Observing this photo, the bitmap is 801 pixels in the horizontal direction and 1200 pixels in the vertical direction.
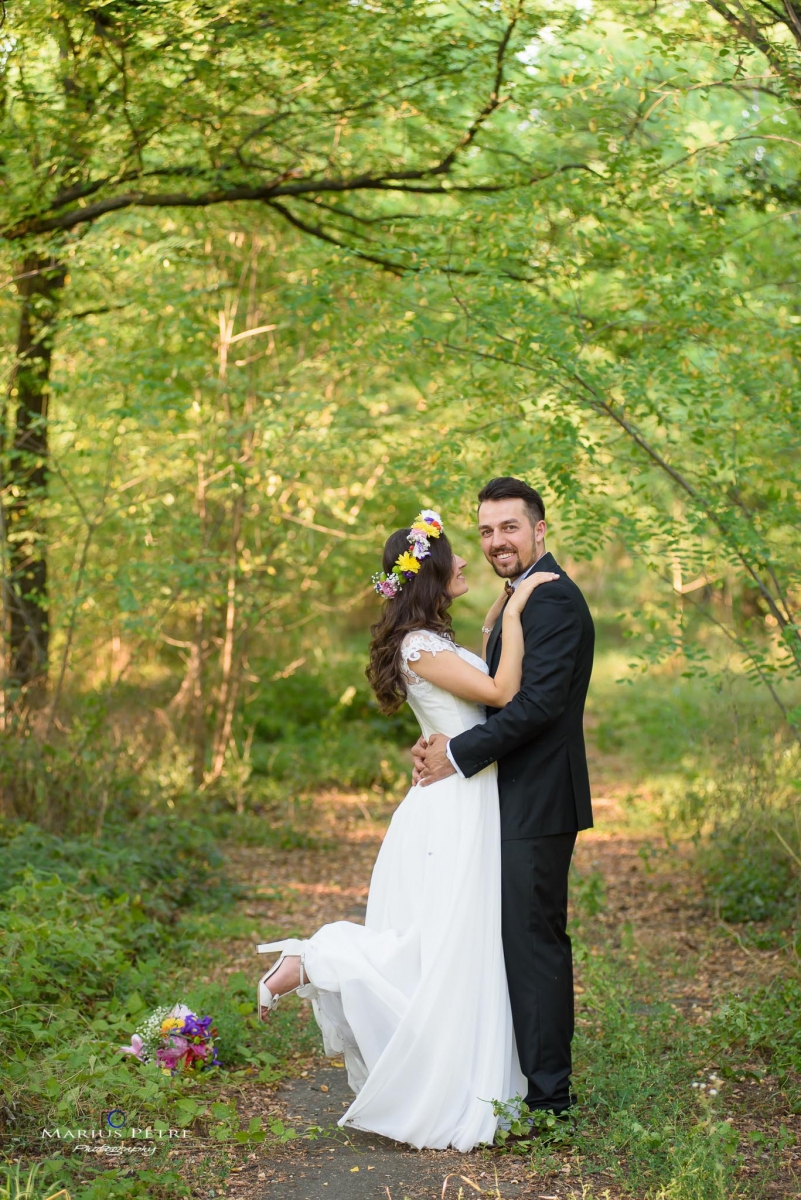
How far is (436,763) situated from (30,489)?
4731mm

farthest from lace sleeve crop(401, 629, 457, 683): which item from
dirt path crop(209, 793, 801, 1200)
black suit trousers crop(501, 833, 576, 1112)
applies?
dirt path crop(209, 793, 801, 1200)

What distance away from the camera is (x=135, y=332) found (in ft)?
25.6

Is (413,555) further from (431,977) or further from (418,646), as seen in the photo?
(431,977)

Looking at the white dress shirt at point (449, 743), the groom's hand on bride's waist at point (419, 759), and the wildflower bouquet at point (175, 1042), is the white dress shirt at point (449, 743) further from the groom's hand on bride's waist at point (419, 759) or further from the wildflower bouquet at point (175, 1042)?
the wildflower bouquet at point (175, 1042)

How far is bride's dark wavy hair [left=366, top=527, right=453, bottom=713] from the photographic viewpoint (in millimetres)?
3980

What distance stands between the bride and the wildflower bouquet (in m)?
0.54

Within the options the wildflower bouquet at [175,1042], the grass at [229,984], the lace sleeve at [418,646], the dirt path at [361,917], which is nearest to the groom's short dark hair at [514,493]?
the lace sleeve at [418,646]

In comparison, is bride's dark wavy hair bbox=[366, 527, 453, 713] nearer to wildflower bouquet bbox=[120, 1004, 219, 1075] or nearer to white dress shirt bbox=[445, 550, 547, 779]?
white dress shirt bbox=[445, 550, 547, 779]

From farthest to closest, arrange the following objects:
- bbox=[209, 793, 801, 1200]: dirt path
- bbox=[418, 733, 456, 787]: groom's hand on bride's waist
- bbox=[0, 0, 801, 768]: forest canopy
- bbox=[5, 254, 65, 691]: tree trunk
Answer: bbox=[5, 254, 65, 691]: tree trunk
bbox=[0, 0, 801, 768]: forest canopy
bbox=[418, 733, 456, 787]: groom's hand on bride's waist
bbox=[209, 793, 801, 1200]: dirt path

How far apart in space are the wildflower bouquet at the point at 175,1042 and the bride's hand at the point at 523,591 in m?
1.98

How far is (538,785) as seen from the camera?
3852mm

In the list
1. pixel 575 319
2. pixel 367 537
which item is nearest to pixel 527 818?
pixel 575 319

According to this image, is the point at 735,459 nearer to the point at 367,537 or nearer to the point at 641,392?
the point at 641,392

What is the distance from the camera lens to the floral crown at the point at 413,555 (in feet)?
12.9
